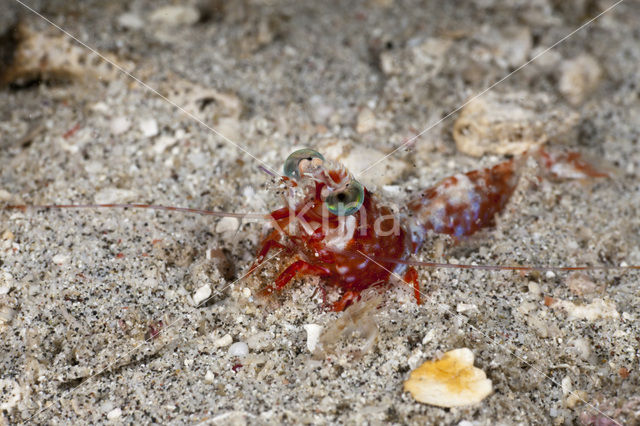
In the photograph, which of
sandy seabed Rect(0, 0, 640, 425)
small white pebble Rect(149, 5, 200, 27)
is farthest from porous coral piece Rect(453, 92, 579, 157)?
small white pebble Rect(149, 5, 200, 27)

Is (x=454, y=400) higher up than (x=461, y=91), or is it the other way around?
(x=461, y=91)

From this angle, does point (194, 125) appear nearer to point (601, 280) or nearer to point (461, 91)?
point (461, 91)

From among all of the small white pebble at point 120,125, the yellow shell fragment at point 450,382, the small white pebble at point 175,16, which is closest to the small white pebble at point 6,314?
the small white pebble at point 120,125

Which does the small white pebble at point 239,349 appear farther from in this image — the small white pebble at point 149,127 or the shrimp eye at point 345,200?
the small white pebble at point 149,127

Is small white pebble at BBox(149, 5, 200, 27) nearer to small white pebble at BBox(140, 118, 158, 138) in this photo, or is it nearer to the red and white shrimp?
small white pebble at BBox(140, 118, 158, 138)

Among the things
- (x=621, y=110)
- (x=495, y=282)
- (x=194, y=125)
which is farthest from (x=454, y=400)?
(x=621, y=110)

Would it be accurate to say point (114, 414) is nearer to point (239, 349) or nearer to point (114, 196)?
point (239, 349)
